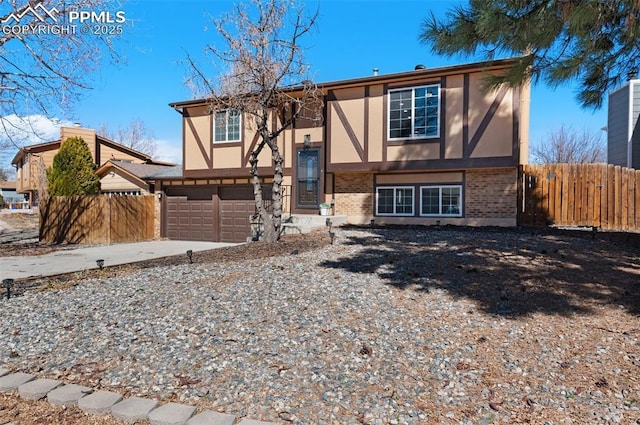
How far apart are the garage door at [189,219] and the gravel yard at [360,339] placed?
10557mm

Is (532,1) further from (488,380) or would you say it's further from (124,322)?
(124,322)

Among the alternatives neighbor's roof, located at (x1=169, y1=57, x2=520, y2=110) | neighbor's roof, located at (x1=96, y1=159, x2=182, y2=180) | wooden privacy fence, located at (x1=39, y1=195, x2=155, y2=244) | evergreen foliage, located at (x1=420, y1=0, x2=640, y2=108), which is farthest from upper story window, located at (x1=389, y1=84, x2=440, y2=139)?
wooden privacy fence, located at (x1=39, y1=195, x2=155, y2=244)

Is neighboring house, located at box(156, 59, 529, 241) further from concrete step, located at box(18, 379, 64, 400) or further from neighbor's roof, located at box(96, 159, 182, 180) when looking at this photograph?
concrete step, located at box(18, 379, 64, 400)

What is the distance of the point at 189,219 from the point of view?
58.2 feet

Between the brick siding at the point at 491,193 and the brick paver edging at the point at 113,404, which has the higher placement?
the brick siding at the point at 491,193

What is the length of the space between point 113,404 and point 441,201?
1172cm

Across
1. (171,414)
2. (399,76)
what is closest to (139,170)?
(399,76)

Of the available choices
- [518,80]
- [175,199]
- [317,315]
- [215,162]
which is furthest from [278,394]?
[175,199]

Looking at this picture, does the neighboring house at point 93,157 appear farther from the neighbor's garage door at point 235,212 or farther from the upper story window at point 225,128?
the upper story window at point 225,128

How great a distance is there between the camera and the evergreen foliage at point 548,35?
5.34 meters

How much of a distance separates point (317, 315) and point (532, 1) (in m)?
4.96

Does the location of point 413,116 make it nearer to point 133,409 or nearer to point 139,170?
point 133,409

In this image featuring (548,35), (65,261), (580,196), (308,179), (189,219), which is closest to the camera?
(548,35)

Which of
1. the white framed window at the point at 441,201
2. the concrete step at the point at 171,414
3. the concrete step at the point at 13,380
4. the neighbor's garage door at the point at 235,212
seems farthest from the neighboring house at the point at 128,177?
the concrete step at the point at 171,414
